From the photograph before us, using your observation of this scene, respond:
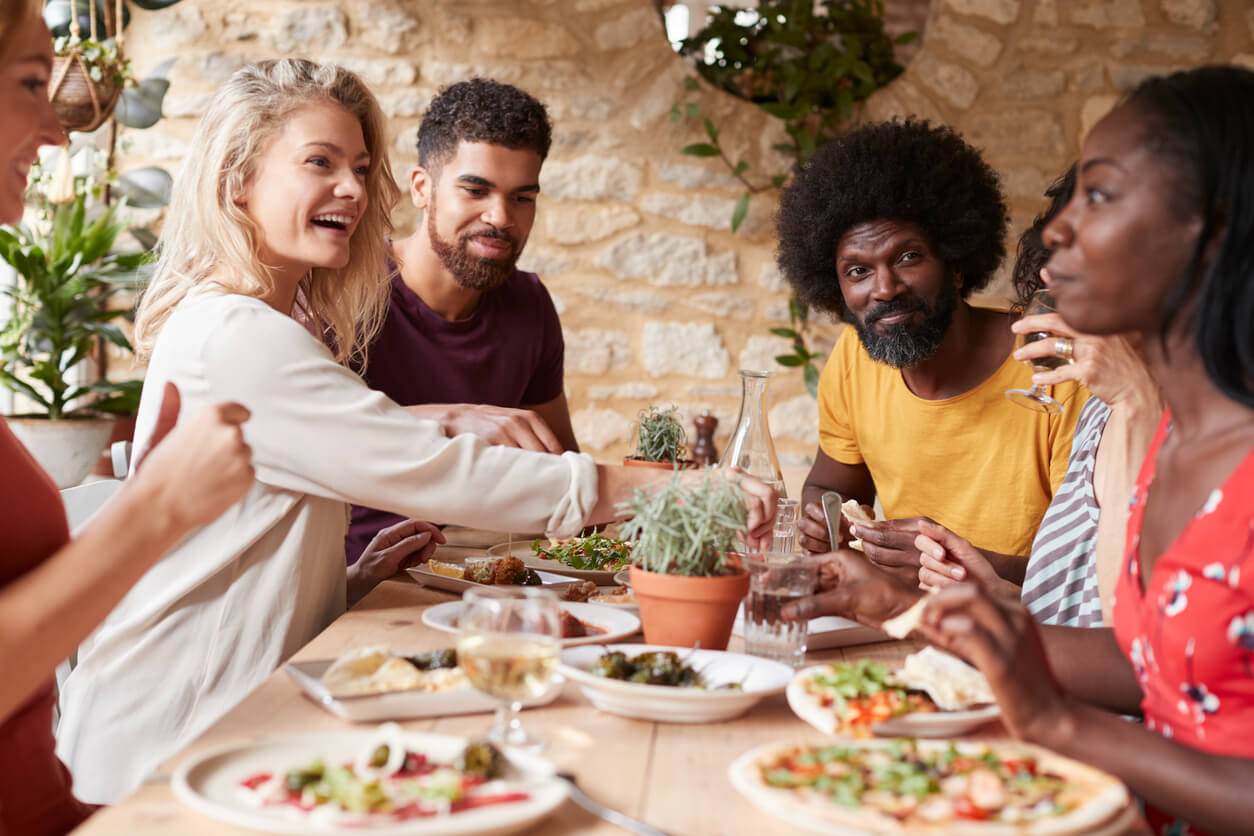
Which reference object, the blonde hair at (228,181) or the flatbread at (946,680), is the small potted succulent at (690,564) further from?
the blonde hair at (228,181)

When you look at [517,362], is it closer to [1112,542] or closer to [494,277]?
[494,277]

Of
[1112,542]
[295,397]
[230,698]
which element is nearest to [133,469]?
[295,397]

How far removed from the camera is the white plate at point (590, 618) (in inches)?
Answer: 59.4

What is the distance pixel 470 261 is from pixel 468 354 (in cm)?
24

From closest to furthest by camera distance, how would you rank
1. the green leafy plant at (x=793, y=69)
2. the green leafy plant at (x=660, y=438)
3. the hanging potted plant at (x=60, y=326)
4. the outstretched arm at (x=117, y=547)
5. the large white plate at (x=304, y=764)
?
1. the large white plate at (x=304, y=764)
2. the outstretched arm at (x=117, y=547)
3. the green leafy plant at (x=660, y=438)
4. the hanging potted plant at (x=60, y=326)
5. the green leafy plant at (x=793, y=69)

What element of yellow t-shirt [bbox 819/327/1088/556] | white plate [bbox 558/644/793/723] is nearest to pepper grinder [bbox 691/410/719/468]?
yellow t-shirt [bbox 819/327/1088/556]

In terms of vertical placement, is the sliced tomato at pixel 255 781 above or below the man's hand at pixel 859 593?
below

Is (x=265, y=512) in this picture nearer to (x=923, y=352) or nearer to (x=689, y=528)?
(x=689, y=528)

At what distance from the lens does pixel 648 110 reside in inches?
158

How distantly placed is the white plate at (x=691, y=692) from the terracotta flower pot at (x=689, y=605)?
8 centimetres

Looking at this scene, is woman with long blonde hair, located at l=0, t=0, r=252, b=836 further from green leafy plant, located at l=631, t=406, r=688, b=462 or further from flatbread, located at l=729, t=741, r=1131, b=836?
green leafy plant, located at l=631, t=406, r=688, b=462

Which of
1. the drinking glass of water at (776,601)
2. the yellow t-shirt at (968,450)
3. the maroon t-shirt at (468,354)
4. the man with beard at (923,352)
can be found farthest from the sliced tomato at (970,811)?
the maroon t-shirt at (468,354)

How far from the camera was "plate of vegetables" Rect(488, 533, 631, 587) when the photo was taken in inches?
78.8

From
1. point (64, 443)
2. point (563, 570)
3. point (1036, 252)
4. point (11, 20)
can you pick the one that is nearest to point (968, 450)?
point (1036, 252)
